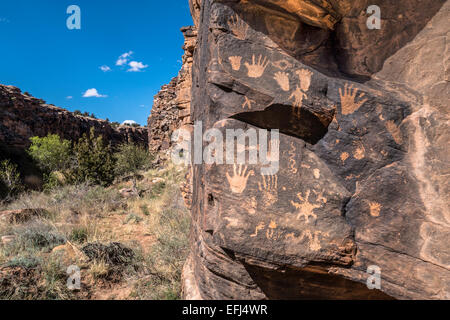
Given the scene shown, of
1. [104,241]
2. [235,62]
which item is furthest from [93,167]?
[235,62]

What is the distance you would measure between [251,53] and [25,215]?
542 cm

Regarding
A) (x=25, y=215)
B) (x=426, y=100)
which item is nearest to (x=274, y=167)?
(x=426, y=100)

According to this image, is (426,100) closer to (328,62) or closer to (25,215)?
(328,62)

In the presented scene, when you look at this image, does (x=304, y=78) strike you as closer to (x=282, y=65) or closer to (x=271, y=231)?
(x=282, y=65)

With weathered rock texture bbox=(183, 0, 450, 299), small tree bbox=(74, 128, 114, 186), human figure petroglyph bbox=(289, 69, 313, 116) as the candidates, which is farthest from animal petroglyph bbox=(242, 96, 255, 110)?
small tree bbox=(74, 128, 114, 186)

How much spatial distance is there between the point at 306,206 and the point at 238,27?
1.38 metres

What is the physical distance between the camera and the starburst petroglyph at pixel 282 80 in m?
1.67

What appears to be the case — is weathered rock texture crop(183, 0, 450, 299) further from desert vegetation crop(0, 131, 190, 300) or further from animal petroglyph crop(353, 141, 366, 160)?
desert vegetation crop(0, 131, 190, 300)

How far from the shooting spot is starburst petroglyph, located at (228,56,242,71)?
170 centimetres

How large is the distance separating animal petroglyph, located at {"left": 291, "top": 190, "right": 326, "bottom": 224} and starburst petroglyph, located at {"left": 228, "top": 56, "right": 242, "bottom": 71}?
Result: 99 cm

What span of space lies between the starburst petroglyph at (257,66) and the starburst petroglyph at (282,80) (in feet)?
0.35

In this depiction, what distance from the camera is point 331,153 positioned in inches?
66.5

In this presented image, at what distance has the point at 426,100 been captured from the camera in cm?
164
